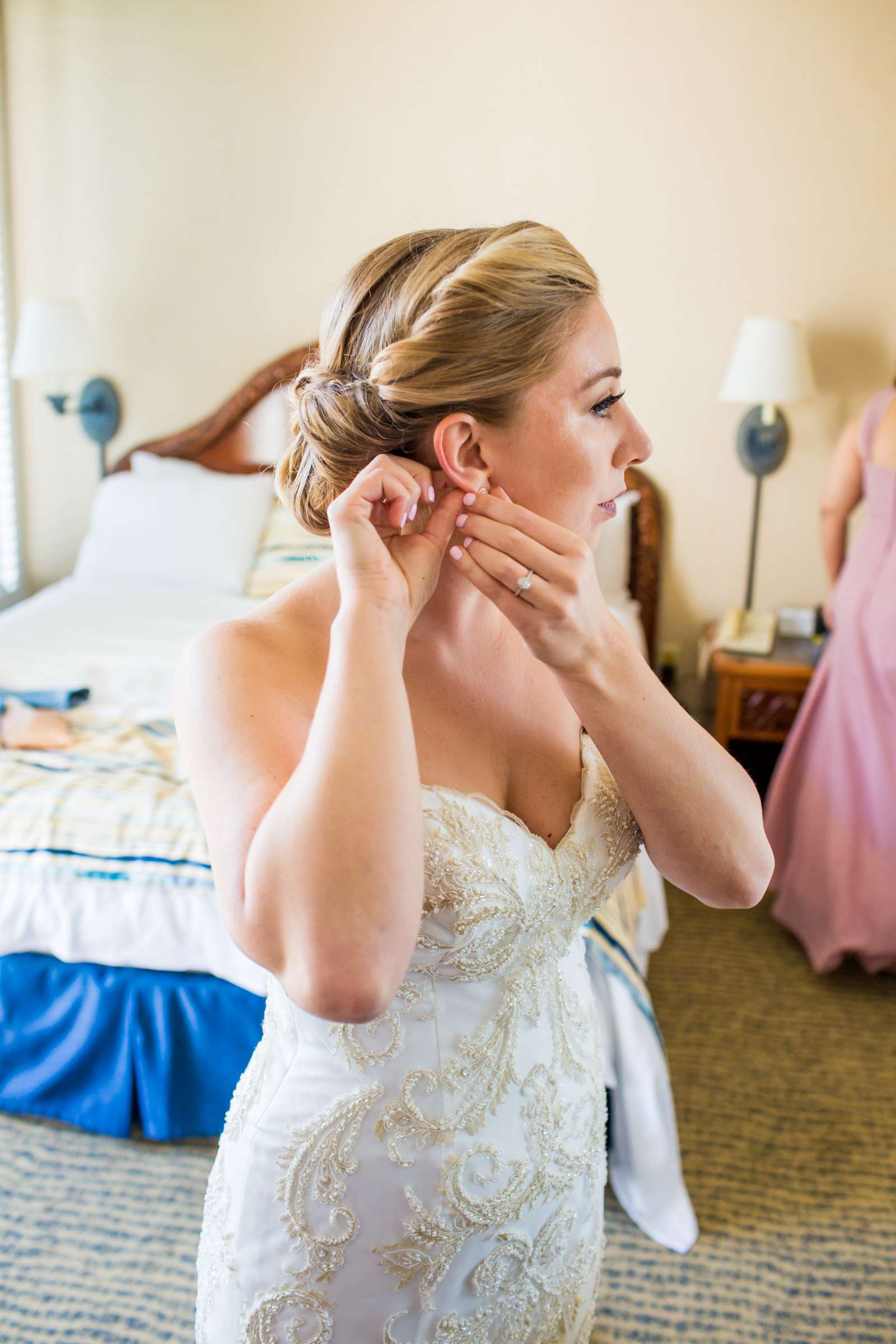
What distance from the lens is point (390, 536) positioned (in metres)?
1.01

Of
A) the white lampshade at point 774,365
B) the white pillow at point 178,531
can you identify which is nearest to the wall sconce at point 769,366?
the white lampshade at point 774,365

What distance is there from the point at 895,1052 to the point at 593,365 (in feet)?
6.80

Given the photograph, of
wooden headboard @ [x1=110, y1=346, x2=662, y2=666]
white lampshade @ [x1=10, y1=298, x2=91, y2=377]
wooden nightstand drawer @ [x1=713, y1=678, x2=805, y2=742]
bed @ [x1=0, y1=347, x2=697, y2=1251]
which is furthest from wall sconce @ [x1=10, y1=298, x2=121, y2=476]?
wooden nightstand drawer @ [x1=713, y1=678, x2=805, y2=742]

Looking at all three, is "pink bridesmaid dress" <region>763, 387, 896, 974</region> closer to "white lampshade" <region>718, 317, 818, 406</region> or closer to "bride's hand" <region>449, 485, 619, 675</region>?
"white lampshade" <region>718, 317, 818, 406</region>

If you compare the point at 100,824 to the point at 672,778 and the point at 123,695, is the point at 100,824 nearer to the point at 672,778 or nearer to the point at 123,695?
the point at 123,695

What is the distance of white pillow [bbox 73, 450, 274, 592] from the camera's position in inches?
143

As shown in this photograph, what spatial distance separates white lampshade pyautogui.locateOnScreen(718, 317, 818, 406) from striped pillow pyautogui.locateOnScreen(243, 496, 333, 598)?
1427 millimetres

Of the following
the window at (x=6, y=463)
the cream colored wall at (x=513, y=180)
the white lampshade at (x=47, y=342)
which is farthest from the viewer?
the window at (x=6, y=463)

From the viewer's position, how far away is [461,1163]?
3.41 ft

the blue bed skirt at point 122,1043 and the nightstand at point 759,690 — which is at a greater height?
the nightstand at point 759,690

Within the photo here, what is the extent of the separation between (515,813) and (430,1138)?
13.2 inches

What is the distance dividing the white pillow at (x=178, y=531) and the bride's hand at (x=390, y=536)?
8.79 feet

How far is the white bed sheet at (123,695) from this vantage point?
6.52 ft

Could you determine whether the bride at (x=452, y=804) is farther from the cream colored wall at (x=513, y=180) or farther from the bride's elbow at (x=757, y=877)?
the cream colored wall at (x=513, y=180)
